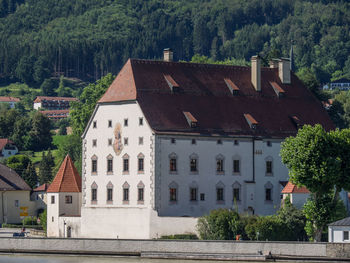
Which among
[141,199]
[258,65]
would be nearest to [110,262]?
[141,199]

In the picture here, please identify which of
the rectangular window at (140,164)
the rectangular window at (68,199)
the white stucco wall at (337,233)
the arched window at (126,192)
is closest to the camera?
the white stucco wall at (337,233)

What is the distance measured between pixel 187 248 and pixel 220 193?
19.0 m

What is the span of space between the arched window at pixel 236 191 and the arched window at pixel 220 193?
1086 millimetres

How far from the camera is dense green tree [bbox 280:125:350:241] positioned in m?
90.4

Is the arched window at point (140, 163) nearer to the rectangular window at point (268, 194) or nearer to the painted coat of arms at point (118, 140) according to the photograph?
the painted coat of arms at point (118, 140)

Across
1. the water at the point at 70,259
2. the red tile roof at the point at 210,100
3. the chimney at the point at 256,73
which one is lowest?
the water at the point at 70,259

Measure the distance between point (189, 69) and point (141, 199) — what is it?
565 inches

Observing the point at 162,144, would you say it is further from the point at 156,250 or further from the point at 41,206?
the point at 41,206

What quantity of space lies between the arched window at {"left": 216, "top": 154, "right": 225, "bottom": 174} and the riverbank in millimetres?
18688

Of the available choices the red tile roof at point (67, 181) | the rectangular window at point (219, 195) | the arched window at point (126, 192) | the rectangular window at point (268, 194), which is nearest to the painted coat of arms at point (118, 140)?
the arched window at point (126, 192)

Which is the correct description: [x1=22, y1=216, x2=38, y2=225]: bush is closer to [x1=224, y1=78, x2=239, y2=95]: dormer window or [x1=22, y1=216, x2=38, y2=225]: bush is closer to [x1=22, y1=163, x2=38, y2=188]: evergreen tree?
[x1=224, y1=78, x2=239, y2=95]: dormer window

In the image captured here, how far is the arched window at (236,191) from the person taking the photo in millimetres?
103875

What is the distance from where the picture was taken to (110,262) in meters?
83.8

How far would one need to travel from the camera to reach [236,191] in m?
104
